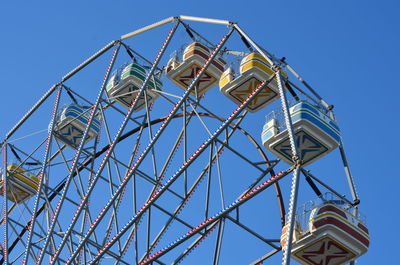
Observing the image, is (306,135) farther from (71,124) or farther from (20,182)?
(20,182)

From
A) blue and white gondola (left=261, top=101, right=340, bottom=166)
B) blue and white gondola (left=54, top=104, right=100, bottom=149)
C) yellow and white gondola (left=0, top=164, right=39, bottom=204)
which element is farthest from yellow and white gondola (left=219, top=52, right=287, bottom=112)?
yellow and white gondola (left=0, top=164, right=39, bottom=204)

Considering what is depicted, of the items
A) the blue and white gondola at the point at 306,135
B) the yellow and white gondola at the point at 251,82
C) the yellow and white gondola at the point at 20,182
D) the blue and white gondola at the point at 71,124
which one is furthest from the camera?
the yellow and white gondola at the point at 20,182

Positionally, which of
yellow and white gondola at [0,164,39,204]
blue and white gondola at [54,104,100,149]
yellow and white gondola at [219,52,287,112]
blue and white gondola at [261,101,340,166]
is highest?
blue and white gondola at [54,104,100,149]

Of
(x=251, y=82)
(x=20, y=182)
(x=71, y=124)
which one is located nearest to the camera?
(x=251, y=82)

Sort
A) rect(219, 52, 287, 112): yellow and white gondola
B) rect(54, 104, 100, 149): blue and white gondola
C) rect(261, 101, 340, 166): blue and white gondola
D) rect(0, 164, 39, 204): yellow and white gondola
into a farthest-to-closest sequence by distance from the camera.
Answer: rect(0, 164, 39, 204): yellow and white gondola, rect(54, 104, 100, 149): blue and white gondola, rect(219, 52, 287, 112): yellow and white gondola, rect(261, 101, 340, 166): blue and white gondola

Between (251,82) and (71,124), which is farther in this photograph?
(71,124)

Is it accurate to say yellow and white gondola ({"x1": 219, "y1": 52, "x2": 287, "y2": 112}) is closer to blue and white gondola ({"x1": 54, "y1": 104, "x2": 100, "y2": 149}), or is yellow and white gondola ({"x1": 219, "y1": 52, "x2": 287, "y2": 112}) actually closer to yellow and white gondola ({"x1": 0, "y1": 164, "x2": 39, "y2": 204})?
blue and white gondola ({"x1": 54, "y1": 104, "x2": 100, "y2": 149})

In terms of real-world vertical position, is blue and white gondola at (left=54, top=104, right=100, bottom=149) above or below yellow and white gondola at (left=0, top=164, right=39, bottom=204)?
above

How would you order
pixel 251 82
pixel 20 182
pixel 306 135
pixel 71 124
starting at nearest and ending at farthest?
1. pixel 306 135
2. pixel 251 82
3. pixel 71 124
4. pixel 20 182

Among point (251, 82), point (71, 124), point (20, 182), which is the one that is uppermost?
point (71, 124)

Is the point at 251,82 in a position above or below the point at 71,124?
below

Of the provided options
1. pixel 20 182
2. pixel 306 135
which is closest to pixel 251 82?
pixel 306 135

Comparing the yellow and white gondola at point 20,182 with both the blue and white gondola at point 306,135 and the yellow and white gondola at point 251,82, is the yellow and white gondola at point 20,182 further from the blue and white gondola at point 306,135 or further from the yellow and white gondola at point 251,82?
the blue and white gondola at point 306,135

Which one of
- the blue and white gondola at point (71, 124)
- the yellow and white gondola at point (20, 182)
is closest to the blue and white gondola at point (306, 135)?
the blue and white gondola at point (71, 124)
